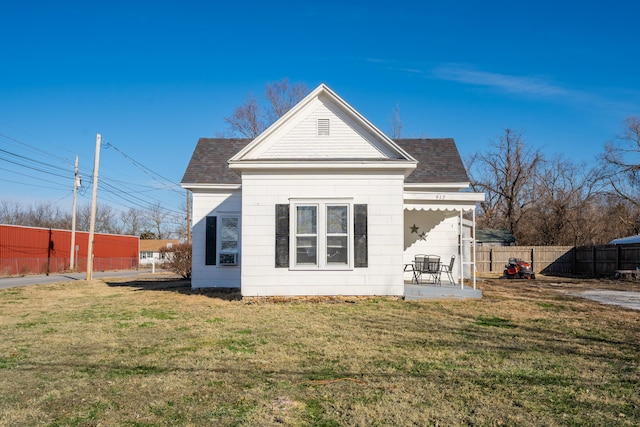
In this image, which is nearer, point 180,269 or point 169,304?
point 169,304

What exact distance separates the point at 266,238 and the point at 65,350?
5.88m

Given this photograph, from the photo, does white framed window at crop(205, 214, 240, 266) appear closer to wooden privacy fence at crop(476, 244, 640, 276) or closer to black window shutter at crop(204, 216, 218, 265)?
black window shutter at crop(204, 216, 218, 265)

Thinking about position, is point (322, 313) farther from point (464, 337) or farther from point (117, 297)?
point (117, 297)

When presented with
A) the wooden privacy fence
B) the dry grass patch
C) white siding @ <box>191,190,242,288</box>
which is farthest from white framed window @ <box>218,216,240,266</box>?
the wooden privacy fence

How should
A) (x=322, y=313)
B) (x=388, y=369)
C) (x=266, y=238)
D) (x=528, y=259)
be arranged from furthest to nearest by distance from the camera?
(x=528, y=259) → (x=266, y=238) → (x=322, y=313) → (x=388, y=369)

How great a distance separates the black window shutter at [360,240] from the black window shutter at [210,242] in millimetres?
5190

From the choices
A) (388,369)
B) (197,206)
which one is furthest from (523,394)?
(197,206)

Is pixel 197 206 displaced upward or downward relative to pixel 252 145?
downward

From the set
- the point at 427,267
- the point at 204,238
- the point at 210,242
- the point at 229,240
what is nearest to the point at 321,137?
the point at 427,267

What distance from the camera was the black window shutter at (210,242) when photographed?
51.0 feet

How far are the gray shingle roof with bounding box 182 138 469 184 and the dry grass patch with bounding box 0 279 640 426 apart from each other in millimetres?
5453

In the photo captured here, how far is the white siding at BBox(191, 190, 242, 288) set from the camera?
614 inches

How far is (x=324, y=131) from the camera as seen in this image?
13.1 metres

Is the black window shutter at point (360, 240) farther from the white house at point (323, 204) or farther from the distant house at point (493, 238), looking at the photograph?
the distant house at point (493, 238)
